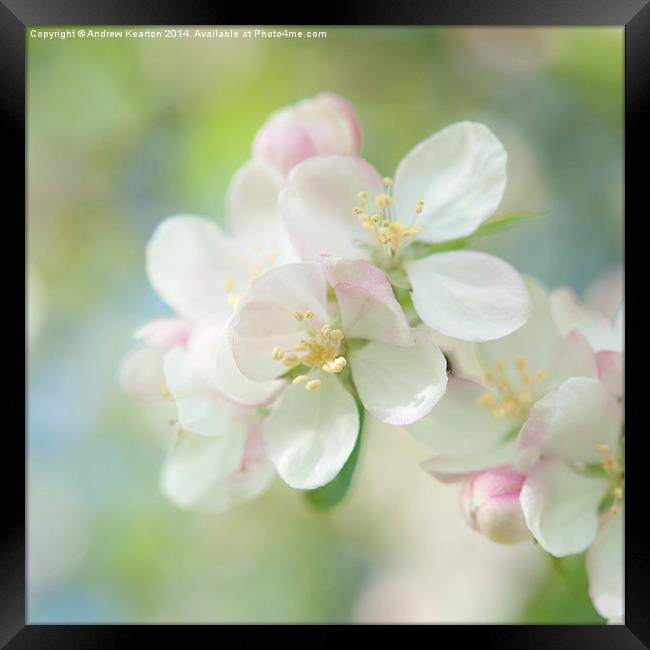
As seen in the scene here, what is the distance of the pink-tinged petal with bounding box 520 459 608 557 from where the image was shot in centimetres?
77

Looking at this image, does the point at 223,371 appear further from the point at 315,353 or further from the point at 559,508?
the point at 559,508

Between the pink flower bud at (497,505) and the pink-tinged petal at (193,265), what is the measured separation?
30 centimetres

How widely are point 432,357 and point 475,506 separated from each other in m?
0.14

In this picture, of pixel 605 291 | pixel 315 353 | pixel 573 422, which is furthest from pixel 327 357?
pixel 605 291

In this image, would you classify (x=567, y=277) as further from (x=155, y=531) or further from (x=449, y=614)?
(x=155, y=531)

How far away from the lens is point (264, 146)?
2.79ft

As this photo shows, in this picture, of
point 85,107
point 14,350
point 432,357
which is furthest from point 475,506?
point 85,107

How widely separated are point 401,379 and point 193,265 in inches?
10.5

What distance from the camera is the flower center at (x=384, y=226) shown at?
809 mm

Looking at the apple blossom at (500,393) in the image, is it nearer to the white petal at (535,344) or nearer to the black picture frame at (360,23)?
the white petal at (535,344)

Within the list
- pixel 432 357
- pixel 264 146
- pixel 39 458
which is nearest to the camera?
pixel 432 357

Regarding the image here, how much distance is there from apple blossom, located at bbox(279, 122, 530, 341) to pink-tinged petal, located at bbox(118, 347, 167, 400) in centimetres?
19

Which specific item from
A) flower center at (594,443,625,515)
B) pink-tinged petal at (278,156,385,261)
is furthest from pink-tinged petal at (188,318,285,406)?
flower center at (594,443,625,515)

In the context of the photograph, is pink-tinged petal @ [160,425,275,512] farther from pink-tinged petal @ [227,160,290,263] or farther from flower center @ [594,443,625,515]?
flower center @ [594,443,625,515]
